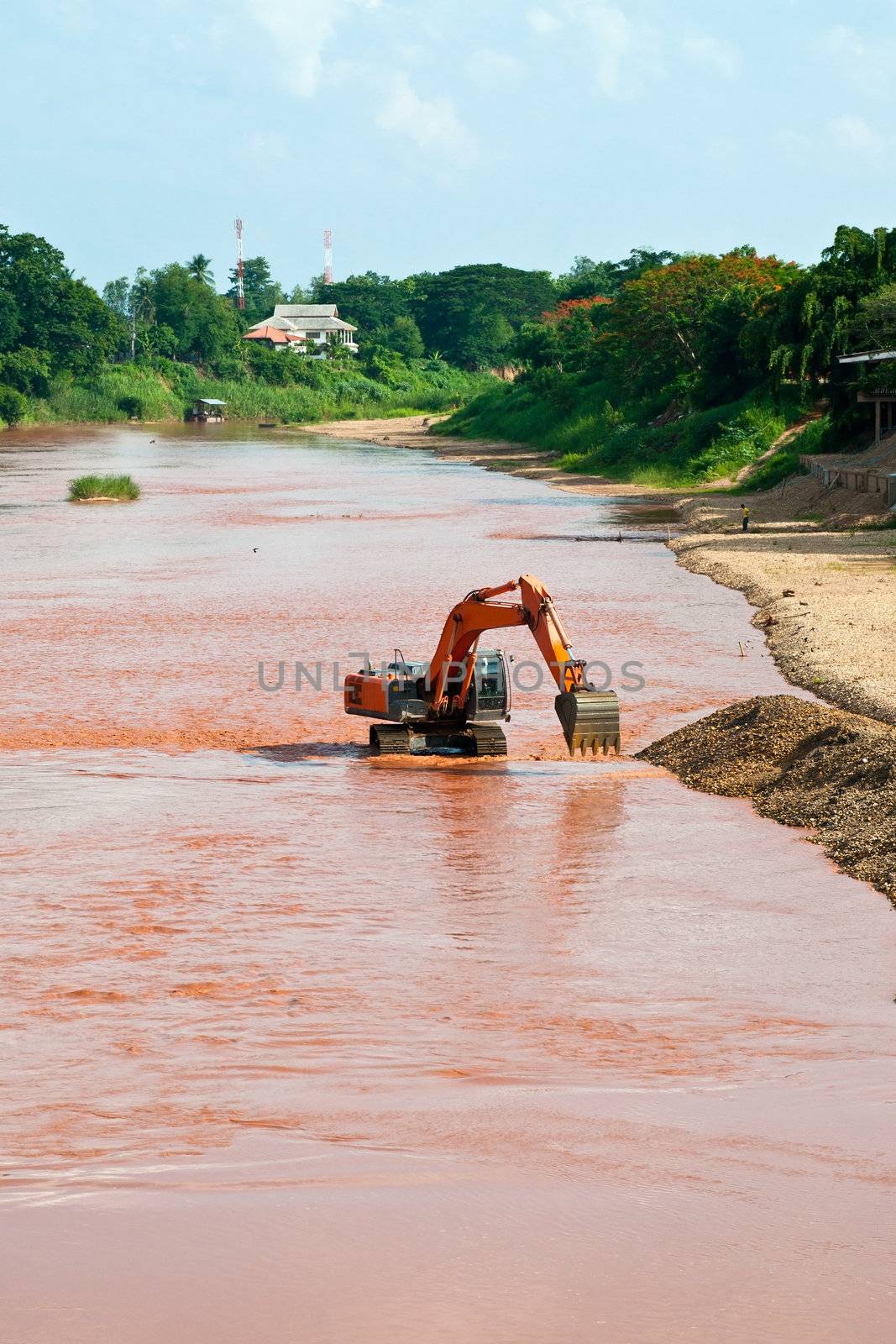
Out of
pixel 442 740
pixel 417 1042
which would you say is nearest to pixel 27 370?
pixel 442 740

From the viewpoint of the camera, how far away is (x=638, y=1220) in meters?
6.80

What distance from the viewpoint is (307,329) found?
176 m

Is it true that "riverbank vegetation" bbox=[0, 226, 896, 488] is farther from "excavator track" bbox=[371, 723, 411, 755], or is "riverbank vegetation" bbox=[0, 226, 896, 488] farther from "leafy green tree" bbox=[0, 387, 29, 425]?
"excavator track" bbox=[371, 723, 411, 755]

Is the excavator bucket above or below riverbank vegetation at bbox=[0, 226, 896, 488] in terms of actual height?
below

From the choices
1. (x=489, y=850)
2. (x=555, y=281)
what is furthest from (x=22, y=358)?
(x=489, y=850)

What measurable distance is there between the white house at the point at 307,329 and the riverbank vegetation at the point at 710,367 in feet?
250

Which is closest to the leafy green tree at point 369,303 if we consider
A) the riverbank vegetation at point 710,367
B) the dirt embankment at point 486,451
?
the dirt embankment at point 486,451

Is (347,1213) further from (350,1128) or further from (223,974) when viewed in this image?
(223,974)

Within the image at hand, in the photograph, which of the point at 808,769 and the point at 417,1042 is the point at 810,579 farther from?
the point at 417,1042

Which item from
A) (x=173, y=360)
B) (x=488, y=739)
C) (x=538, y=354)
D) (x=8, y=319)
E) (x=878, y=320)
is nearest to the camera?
(x=488, y=739)

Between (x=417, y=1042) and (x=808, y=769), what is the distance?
6772mm

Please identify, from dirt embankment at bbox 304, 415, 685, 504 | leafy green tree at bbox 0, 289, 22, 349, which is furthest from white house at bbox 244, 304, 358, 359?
leafy green tree at bbox 0, 289, 22, 349

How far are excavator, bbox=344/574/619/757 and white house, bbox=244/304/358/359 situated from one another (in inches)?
6068

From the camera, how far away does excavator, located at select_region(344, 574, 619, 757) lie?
1430 cm
